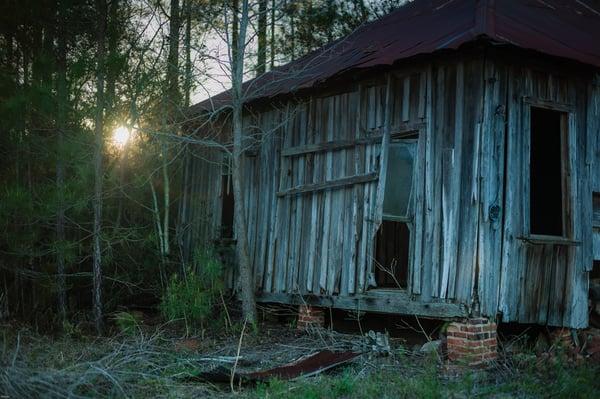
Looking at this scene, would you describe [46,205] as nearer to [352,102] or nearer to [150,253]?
[150,253]

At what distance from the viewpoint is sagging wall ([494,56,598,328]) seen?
8094 millimetres

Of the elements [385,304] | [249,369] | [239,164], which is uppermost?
[239,164]

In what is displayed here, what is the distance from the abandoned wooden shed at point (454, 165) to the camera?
8070mm

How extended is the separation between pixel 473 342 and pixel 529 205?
1.86 m

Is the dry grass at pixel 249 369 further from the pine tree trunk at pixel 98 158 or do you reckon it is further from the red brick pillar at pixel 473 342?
the pine tree trunk at pixel 98 158

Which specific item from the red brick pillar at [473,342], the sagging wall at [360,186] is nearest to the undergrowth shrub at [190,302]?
the sagging wall at [360,186]

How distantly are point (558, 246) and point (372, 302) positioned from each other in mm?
2521

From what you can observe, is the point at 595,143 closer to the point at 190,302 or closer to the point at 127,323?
the point at 190,302

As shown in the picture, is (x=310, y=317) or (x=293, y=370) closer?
(x=293, y=370)

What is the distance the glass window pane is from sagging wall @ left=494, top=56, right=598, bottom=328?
130 cm

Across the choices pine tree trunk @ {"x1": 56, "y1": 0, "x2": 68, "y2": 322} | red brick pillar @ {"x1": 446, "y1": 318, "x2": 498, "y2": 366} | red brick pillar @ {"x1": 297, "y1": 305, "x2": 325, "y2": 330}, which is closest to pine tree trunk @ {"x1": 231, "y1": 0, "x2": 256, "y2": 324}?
red brick pillar @ {"x1": 297, "y1": 305, "x2": 325, "y2": 330}

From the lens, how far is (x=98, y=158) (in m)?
10.4

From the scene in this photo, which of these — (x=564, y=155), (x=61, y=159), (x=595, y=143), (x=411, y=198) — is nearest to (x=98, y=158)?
(x=61, y=159)

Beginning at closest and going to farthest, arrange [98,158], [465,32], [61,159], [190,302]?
[465,32] < [190,302] < [98,158] < [61,159]
